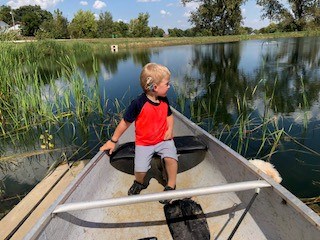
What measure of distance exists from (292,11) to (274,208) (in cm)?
5476

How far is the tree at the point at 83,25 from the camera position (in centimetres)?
5669

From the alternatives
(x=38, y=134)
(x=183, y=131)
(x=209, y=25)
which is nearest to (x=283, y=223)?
(x=183, y=131)

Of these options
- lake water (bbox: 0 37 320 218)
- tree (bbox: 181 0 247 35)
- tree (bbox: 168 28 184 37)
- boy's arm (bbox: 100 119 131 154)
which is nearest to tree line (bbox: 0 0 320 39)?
tree (bbox: 181 0 247 35)

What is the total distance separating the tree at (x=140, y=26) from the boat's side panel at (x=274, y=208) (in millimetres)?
64975

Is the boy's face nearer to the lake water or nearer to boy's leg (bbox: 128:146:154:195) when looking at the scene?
boy's leg (bbox: 128:146:154:195)

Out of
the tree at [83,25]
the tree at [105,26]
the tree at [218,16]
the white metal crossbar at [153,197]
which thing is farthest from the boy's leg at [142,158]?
the tree at [105,26]

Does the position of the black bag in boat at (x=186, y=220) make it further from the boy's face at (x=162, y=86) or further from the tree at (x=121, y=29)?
the tree at (x=121, y=29)

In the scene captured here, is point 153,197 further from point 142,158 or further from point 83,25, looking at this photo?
point 83,25

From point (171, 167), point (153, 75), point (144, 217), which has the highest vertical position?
point (153, 75)

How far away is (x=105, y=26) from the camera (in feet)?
205

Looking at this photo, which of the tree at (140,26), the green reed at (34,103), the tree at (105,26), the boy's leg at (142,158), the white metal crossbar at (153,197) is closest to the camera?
the white metal crossbar at (153,197)

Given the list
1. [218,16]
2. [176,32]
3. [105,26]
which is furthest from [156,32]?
[218,16]

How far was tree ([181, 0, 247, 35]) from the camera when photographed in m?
49.1

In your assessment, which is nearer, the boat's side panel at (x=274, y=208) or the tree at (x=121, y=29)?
the boat's side panel at (x=274, y=208)
